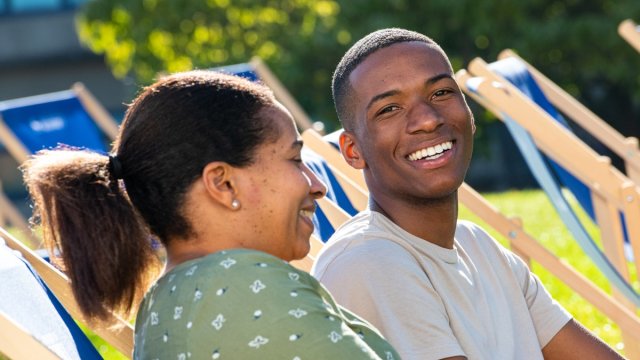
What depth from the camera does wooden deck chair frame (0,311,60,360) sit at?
2.08m

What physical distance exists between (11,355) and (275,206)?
1.56 feet

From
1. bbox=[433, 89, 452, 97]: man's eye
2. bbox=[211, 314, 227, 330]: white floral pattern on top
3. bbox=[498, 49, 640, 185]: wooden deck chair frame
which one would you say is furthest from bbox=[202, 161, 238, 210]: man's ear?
bbox=[498, 49, 640, 185]: wooden deck chair frame

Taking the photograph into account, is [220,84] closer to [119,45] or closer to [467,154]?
[467,154]

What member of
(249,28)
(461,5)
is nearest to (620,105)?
(461,5)

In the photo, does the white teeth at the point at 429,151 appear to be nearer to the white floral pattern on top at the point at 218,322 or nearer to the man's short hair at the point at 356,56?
the man's short hair at the point at 356,56

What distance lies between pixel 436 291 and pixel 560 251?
579 centimetres

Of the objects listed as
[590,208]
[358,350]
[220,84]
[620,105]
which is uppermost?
[220,84]

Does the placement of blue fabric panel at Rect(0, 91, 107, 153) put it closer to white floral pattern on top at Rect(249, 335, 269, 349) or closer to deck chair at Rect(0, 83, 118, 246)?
deck chair at Rect(0, 83, 118, 246)

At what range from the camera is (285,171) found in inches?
85.7

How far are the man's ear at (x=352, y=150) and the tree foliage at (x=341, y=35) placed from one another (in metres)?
13.9

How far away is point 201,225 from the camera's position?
2131 mm

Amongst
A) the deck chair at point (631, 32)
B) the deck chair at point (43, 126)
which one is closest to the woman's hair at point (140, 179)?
the deck chair at point (631, 32)

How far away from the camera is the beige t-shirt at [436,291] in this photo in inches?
99.1

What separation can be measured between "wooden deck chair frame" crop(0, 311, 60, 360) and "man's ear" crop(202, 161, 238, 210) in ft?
1.17
